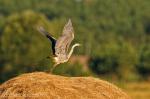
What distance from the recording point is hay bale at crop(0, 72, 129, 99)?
1241 cm

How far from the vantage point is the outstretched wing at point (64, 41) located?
43.2 ft

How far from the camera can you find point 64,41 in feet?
44.0

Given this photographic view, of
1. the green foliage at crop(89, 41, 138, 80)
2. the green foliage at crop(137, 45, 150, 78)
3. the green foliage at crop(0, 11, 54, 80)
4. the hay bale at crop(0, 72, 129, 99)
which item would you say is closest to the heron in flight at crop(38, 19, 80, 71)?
the hay bale at crop(0, 72, 129, 99)

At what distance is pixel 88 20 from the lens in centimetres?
12200

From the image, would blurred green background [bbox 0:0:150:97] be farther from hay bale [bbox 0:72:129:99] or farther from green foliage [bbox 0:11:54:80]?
hay bale [bbox 0:72:129:99]

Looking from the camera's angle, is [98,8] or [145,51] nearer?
[145,51]

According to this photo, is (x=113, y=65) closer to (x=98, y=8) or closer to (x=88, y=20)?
(x=88, y=20)

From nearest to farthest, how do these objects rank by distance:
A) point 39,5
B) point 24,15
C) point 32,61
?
point 32,61, point 24,15, point 39,5

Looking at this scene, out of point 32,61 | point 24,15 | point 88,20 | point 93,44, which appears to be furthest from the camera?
point 88,20

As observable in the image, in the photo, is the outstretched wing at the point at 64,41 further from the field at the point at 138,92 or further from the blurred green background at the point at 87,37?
the field at the point at 138,92

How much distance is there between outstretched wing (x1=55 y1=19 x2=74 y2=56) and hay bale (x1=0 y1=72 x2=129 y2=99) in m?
0.62

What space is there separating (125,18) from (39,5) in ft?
69.0

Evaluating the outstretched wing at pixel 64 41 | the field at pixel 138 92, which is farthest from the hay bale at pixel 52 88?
the field at pixel 138 92

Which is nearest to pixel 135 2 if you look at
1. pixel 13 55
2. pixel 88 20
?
pixel 88 20
